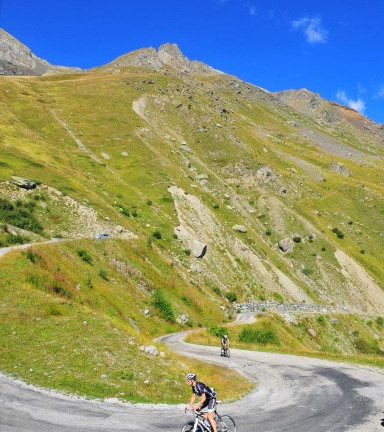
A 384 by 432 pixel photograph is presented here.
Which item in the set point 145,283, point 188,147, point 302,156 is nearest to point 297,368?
point 145,283

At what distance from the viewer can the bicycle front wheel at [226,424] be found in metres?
12.3

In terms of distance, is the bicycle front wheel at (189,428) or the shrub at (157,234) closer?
the bicycle front wheel at (189,428)

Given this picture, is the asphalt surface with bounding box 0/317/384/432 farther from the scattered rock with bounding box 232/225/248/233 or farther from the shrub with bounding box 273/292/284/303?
the scattered rock with bounding box 232/225/248/233

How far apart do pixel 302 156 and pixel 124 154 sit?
79902mm

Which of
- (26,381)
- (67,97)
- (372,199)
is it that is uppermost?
(67,97)

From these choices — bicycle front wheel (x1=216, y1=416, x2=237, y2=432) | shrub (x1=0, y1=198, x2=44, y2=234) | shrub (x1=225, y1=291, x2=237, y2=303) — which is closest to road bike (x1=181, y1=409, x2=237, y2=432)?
bicycle front wheel (x1=216, y1=416, x2=237, y2=432)

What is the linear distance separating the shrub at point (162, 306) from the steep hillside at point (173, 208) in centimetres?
68

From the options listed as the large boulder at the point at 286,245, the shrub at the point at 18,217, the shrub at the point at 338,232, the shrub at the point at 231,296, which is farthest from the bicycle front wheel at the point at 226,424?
the shrub at the point at 338,232

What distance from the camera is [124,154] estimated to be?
9388 cm

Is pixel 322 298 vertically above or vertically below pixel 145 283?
above

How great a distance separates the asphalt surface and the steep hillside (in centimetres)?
931

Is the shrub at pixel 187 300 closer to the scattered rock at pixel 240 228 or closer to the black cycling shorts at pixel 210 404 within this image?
the scattered rock at pixel 240 228

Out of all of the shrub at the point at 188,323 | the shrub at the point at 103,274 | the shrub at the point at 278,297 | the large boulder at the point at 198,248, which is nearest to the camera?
the shrub at the point at 103,274

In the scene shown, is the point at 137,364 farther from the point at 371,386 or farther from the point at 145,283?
the point at 145,283
